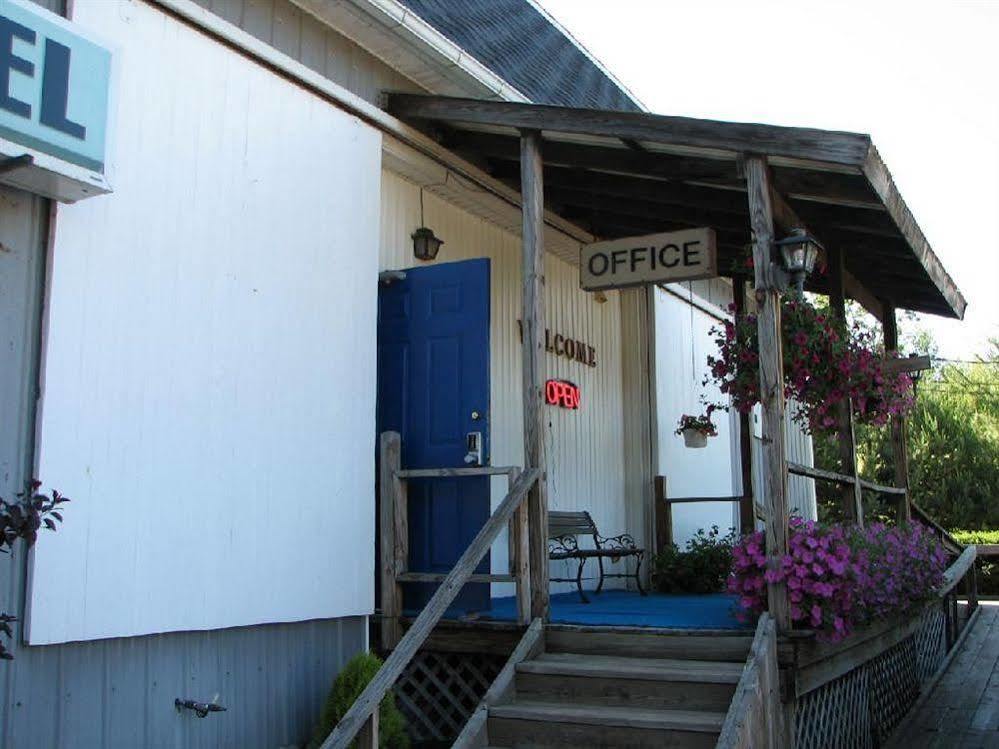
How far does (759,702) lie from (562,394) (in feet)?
14.4

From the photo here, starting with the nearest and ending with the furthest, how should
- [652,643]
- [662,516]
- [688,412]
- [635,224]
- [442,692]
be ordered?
[652,643]
[442,692]
[635,224]
[662,516]
[688,412]

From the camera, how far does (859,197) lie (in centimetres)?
597

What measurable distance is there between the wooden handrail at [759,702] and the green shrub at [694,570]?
130 inches

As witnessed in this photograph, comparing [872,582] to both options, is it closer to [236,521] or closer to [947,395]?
[236,521]

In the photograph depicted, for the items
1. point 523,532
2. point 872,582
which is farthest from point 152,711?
point 872,582

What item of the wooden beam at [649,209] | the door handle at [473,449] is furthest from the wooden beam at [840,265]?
the door handle at [473,449]

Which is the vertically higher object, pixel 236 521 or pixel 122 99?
pixel 122 99

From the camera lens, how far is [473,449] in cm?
Result: 630

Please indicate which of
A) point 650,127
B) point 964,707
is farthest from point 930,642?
point 650,127

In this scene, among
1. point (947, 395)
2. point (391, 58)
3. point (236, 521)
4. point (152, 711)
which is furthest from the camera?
point (947, 395)

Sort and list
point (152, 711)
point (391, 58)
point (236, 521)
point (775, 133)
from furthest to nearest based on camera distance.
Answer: point (391, 58), point (775, 133), point (236, 521), point (152, 711)

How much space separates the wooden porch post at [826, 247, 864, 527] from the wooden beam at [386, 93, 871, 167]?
172 cm

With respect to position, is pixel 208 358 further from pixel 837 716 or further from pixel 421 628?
pixel 837 716

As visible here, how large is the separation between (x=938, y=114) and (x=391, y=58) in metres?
12.8
